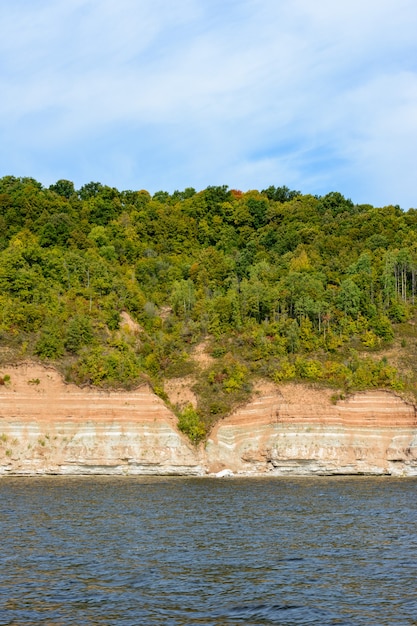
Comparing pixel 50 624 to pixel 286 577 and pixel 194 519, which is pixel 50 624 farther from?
pixel 194 519

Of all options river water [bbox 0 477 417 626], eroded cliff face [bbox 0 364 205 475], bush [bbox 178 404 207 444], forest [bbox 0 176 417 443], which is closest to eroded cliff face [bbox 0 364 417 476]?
eroded cliff face [bbox 0 364 205 475]

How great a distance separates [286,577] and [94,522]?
17428mm

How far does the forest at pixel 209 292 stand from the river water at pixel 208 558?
29.6 metres

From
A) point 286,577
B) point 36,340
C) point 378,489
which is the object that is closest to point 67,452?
point 36,340

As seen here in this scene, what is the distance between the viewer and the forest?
289 feet

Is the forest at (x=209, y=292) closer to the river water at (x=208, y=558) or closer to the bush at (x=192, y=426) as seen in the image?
the bush at (x=192, y=426)

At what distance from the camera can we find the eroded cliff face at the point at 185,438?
78125 millimetres

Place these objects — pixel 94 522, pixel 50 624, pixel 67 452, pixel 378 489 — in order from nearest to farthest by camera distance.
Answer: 1. pixel 50 624
2. pixel 94 522
3. pixel 378 489
4. pixel 67 452

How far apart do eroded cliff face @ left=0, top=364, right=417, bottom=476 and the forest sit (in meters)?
2.53

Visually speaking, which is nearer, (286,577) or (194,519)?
(286,577)

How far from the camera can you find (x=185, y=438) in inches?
3206

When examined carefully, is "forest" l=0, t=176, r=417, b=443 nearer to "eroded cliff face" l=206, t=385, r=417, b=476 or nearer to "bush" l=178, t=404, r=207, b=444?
"bush" l=178, t=404, r=207, b=444

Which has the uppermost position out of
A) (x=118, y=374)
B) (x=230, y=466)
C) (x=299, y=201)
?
(x=299, y=201)

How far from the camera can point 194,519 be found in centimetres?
4578
